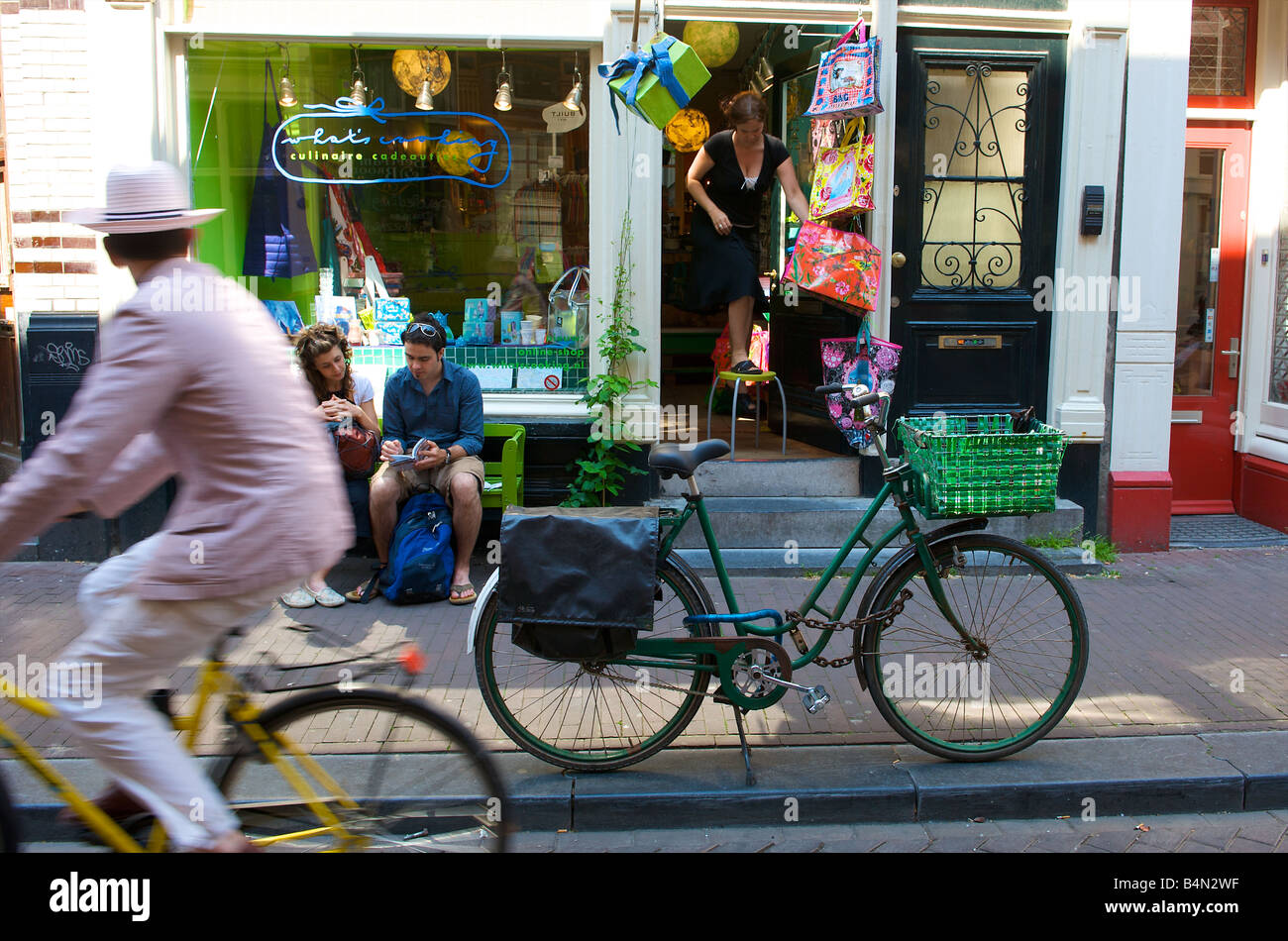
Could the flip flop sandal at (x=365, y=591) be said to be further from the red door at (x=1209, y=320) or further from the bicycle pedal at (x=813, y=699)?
the red door at (x=1209, y=320)

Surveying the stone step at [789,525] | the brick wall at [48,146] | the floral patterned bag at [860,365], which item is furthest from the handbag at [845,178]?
the brick wall at [48,146]

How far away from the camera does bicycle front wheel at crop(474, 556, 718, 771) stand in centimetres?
400

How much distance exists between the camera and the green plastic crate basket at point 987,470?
389cm

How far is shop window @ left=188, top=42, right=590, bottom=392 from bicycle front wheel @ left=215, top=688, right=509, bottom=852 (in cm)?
465

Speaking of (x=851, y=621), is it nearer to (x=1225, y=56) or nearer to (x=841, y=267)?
(x=841, y=267)

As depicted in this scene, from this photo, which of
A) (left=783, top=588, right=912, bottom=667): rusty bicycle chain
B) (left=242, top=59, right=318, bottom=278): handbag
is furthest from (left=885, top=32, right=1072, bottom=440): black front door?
(left=242, top=59, right=318, bottom=278): handbag

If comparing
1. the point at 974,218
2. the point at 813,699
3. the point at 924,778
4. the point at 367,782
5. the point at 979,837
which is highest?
the point at 974,218

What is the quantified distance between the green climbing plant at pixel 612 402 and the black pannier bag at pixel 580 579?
3.06 m

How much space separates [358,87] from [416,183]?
69cm

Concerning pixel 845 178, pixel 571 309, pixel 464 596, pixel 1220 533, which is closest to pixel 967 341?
pixel 845 178

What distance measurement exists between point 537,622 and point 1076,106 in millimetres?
5395

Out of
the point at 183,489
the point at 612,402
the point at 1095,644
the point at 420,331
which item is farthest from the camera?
the point at 612,402

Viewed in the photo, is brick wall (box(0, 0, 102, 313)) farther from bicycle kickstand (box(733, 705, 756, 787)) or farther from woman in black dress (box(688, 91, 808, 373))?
bicycle kickstand (box(733, 705, 756, 787))

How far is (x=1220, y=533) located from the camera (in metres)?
7.70
